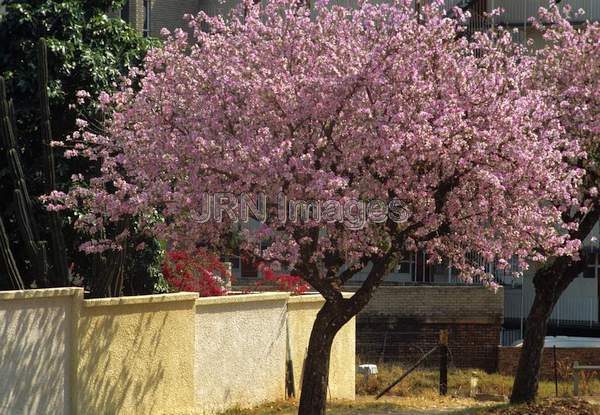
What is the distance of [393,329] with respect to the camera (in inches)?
1464

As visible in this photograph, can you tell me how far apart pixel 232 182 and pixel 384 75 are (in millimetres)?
2449

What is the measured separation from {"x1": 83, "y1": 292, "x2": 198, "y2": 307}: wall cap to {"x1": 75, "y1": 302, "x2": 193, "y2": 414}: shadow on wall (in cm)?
7

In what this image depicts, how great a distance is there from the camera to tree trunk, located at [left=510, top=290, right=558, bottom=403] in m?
23.1

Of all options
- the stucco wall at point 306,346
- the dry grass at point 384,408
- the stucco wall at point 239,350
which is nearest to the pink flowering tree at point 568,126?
the dry grass at point 384,408

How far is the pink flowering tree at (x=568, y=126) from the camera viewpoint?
2156 centimetres

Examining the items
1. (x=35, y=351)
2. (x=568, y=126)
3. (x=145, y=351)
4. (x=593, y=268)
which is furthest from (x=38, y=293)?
(x=593, y=268)

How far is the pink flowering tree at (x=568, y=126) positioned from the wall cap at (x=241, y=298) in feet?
15.5

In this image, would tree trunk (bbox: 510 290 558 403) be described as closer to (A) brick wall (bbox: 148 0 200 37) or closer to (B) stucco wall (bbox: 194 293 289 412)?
(B) stucco wall (bbox: 194 293 289 412)

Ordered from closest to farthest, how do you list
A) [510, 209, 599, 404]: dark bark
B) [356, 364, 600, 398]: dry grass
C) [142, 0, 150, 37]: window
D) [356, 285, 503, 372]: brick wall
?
[510, 209, 599, 404]: dark bark → [356, 364, 600, 398]: dry grass → [356, 285, 503, 372]: brick wall → [142, 0, 150, 37]: window

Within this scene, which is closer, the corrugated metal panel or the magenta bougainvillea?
the magenta bougainvillea

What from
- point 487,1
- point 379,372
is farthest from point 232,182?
point 487,1

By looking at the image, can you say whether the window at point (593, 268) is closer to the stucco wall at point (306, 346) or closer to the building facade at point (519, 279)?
the building facade at point (519, 279)

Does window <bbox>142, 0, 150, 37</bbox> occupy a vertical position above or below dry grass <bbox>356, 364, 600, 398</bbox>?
above

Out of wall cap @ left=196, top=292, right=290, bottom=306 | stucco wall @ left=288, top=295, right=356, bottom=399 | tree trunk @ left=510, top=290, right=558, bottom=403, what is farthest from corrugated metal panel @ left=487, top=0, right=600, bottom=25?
wall cap @ left=196, top=292, right=290, bottom=306
